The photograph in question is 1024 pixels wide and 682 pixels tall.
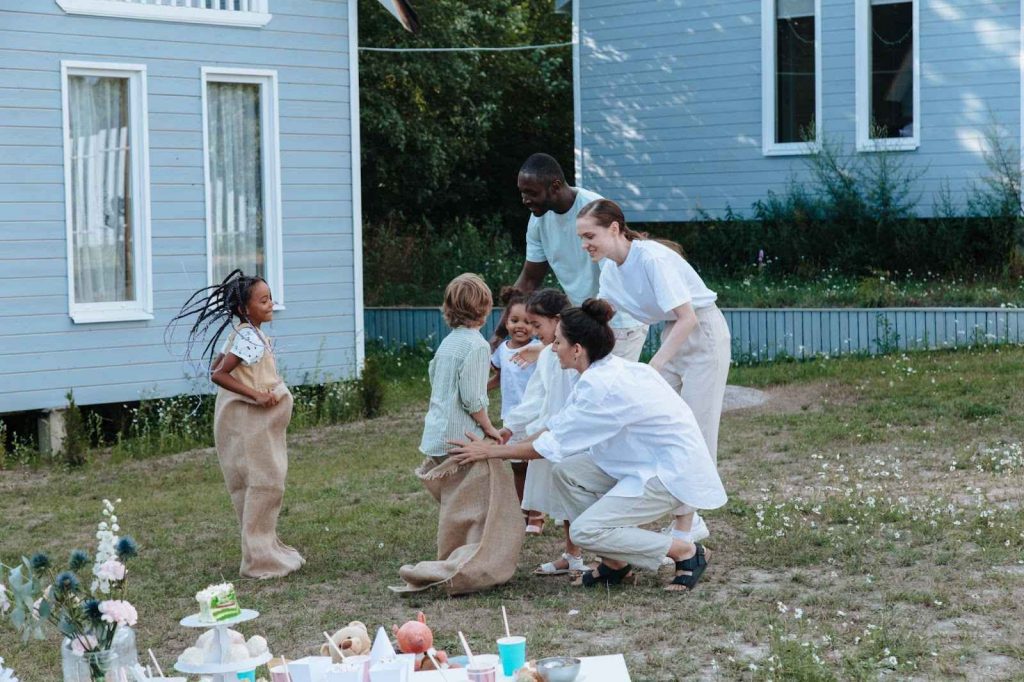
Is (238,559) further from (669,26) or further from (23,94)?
(669,26)

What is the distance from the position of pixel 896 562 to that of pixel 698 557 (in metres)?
1.00

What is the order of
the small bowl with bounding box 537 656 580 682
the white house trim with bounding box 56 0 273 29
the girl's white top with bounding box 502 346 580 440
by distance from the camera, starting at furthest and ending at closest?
the white house trim with bounding box 56 0 273 29 → the girl's white top with bounding box 502 346 580 440 → the small bowl with bounding box 537 656 580 682

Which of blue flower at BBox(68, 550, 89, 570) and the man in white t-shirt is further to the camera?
the man in white t-shirt

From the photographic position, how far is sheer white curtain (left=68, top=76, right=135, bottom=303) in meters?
11.8

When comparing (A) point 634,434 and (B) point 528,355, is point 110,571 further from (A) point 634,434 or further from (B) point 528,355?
(B) point 528,355

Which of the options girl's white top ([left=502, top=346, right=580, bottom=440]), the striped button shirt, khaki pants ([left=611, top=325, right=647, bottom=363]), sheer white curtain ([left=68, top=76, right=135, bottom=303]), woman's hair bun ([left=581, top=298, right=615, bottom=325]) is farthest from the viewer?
sheer white curtain ([left=68, top=76, right=135, bottom=303])

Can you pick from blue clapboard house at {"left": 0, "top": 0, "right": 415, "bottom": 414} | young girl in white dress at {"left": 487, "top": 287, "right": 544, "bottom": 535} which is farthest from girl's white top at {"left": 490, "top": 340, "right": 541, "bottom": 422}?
blue clapboard house at {"left": 0, "top": 0, "right": 415, "bottom": 414}

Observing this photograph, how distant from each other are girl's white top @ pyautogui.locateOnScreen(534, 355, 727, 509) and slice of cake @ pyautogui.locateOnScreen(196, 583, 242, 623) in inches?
109

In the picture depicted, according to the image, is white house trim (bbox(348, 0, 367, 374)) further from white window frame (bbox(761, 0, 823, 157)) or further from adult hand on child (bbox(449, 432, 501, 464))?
adult hand on child (bbox(449, 432, 501, 464))

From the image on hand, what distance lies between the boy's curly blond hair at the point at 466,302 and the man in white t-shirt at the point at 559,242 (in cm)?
88

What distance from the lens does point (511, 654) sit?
390 cm

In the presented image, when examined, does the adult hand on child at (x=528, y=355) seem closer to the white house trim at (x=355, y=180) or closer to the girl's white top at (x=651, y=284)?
the girl's white top at (x=651, y=284)

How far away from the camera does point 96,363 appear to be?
38.5 ft

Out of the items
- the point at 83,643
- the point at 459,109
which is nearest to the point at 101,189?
the point at 83,643
